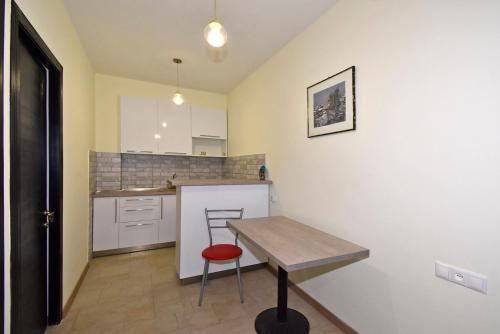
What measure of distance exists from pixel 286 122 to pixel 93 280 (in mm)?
2822

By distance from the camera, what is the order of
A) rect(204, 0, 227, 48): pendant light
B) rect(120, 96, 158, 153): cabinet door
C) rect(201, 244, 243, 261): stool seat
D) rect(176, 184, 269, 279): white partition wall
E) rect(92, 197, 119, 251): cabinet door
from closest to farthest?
rect(204, 0, 227, 48): pendant light < rect(201, 244, 243, 261): stool seat < rect(176, 184, 269, 279): white partition wall < rect(92, 197, 119, 251): cabinet door < rect(120, 96, 158, 153): cabinet door

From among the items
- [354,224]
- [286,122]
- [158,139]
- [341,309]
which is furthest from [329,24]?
[158,139]

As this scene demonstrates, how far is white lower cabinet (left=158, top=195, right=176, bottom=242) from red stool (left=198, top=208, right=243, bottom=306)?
4.14ft

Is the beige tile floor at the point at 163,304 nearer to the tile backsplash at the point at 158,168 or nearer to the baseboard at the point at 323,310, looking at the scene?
the baseboard at the point at 323,310

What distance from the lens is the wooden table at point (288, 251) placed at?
1.30 metres

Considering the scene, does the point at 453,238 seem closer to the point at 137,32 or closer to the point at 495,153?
the point at 495,153

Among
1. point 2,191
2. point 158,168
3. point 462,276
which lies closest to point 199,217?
point 2,191

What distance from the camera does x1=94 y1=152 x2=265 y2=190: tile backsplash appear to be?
11.4ft

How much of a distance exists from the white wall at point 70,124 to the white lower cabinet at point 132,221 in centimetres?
Answer: 35

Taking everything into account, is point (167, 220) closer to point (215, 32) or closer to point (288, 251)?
point (288, 251)

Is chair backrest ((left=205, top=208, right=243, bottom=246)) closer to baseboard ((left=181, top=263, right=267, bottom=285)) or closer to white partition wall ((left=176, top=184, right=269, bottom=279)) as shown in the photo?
white partition wall ((left=176, top=184, right=269, bottom=279))

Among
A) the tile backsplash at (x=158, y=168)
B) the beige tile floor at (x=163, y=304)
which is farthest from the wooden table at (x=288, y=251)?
the tile backsplash at (x=158, y=168)

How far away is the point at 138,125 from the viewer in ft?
11.6

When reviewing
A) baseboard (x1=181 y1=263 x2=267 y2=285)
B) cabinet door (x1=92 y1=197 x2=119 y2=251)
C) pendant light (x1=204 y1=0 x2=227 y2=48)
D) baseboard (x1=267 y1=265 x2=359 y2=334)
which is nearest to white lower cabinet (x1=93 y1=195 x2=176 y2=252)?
cabinet door (x1=92 y1=197 x2=119 y2=251)
